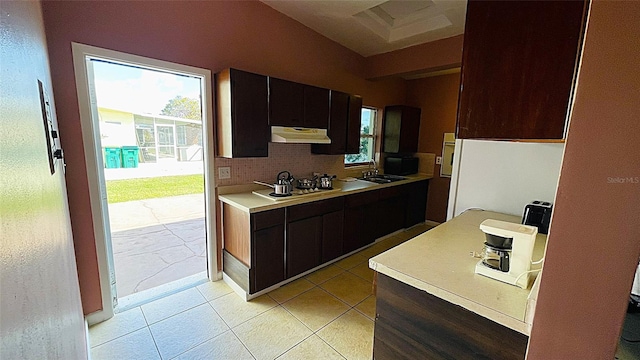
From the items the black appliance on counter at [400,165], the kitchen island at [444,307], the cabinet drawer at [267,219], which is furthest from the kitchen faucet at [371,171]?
the kitchen island at [444,307]

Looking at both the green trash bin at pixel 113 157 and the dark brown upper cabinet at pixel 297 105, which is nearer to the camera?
the dark brown upper cabinet at pixel 297 105

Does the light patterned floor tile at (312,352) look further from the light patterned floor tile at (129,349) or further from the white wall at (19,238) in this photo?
the white wall at (19,238)

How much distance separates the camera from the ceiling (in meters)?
2.44

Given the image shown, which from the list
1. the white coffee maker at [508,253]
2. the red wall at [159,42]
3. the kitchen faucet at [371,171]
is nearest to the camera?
the white coffee maker at [508,253]

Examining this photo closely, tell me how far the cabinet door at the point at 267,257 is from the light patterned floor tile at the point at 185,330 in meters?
0.39

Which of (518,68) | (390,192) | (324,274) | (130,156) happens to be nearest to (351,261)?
(324,274)

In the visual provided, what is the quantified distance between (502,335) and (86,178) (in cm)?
258

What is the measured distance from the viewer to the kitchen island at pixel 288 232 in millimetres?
2227

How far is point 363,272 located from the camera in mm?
2814

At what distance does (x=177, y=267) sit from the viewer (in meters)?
2.88

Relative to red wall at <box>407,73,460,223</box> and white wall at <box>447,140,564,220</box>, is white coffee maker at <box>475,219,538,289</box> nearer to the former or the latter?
white wall at <box>447,140,564,220</box>

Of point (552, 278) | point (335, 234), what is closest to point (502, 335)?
point (552, 278)

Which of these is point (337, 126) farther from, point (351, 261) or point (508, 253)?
point (508, 253)

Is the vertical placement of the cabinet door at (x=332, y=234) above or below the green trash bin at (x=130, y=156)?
below
